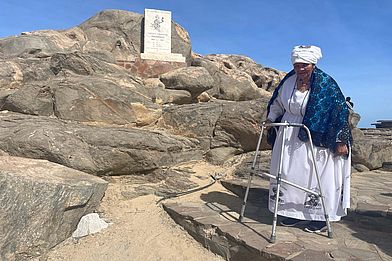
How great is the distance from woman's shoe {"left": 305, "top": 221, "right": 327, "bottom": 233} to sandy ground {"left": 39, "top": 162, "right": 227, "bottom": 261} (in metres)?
1.01

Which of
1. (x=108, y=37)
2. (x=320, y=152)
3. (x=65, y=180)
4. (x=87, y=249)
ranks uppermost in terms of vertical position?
(x=108, y=37)

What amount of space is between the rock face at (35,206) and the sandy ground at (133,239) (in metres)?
0.21

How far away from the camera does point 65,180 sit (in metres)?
3.81

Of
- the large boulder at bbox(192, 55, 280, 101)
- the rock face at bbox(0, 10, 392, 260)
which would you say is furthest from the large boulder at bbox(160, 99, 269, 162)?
the large boulder at bbox(192, 55, 280, 101)

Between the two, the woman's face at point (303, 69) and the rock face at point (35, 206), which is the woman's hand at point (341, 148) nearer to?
the woman's face at point (303, 69)

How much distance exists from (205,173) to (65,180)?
2493mm

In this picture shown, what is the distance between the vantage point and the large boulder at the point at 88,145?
175 inches

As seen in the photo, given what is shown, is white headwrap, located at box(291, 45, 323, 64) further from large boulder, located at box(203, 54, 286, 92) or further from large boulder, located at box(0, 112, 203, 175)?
large boulder, located at box(203, 54, 286, 92)

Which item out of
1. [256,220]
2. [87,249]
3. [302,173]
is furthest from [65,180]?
[302,173]

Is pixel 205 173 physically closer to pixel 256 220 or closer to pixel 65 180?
pixel 256 220

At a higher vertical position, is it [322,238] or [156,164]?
[156,164]

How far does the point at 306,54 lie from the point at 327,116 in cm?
67

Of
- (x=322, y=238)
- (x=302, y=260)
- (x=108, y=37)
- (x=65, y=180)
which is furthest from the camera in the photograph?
(x=108, y=37)

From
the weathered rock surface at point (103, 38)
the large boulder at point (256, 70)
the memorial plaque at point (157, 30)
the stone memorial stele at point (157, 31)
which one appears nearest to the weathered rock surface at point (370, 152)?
the weathered rock surface at point (103, 38)
